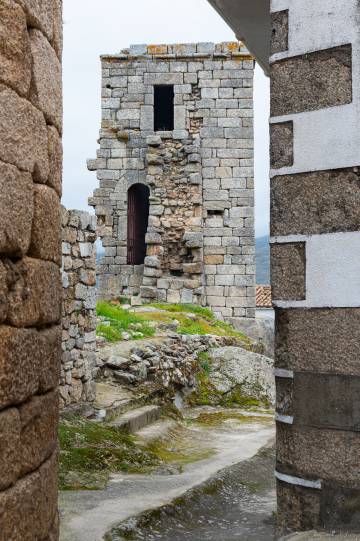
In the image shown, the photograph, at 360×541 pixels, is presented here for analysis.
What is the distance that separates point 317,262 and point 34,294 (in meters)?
1.50

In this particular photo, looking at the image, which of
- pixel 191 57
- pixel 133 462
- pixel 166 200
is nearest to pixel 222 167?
pixel 166 200

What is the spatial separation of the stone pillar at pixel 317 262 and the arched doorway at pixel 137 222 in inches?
477

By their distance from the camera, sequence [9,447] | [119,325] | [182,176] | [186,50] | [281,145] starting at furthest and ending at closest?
[186,50], [182,176], [119,325], [281,145], [9,447]

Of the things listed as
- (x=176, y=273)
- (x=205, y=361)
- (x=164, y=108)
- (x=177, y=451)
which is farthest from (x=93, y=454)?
(x=164, y=108)

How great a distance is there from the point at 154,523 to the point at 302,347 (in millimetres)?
1617

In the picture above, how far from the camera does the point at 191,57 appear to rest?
1566cm

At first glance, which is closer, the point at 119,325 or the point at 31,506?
the point at 31,506

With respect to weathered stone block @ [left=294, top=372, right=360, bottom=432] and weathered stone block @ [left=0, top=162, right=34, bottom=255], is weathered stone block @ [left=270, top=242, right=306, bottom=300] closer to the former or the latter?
weathered stone block @ [left=294, top=372, right=360, bottom=432]

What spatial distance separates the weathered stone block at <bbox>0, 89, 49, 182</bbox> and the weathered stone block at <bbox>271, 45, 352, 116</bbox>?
4.70ft

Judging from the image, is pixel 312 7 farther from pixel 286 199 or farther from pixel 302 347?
pixel 302 347

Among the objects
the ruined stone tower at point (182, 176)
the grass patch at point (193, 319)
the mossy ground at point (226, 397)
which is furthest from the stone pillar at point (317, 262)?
the ruined stone tower at point (182, 176)

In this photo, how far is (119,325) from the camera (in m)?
Answer: 10.4

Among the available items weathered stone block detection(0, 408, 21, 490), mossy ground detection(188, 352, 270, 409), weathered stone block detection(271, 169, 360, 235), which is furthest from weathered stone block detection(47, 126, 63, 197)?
mossy ground detection(188, 352, 270, 409)

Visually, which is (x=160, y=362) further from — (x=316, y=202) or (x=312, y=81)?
(x=312, y=81)
